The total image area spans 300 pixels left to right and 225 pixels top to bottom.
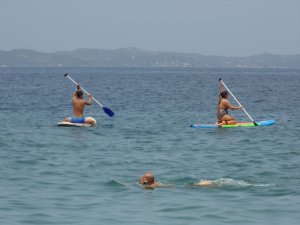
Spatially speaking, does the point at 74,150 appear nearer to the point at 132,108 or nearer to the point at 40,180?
the point at 40,180

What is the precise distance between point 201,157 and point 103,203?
7.63 metres

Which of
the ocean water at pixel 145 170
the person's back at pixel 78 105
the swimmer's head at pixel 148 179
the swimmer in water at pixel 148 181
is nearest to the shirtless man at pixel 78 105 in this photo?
the person's back at pixel 78 105

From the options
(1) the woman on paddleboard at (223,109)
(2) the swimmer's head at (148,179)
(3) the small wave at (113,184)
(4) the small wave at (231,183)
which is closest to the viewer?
(2) the swimmer's head at (148,179)

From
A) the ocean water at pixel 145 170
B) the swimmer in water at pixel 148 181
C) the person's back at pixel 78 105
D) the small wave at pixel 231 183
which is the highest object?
the person's back at pixel 78 105

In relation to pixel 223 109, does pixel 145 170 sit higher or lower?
lower

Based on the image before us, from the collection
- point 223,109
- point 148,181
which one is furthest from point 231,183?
point 223,109

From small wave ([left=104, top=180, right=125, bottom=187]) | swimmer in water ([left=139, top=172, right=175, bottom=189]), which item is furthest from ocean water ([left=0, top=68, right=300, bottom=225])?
swimmer in water ([left=139, top=172, right=175, bottom=189])

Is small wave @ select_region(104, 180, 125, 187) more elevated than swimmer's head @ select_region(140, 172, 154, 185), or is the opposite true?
swimmer's head @ select_region(140, 172, 154, 185)

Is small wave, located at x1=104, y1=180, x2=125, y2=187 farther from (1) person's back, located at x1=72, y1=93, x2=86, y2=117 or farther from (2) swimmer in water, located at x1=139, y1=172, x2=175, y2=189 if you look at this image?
(1) person's back, located at x1=72, y1=93, x2=86, y2=117

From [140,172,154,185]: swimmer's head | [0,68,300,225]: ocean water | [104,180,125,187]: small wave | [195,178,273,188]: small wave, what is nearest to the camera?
[0,68,300,225]: ocean water

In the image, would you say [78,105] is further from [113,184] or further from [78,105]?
[113,184]

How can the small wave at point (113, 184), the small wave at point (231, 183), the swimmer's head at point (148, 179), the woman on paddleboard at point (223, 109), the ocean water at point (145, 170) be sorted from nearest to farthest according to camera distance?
the ocean water at point (145, 170) → the swimmer's head at point (148, 179) → the small wave at point (231, 183) → the small wave at point (113, 184) → the woman on paddleboard at point (223, 109)

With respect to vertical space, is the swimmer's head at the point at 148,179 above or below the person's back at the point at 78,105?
below

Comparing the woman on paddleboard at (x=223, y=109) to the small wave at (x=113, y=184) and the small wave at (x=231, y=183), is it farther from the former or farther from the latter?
the small wave at (x=113, y=184)
